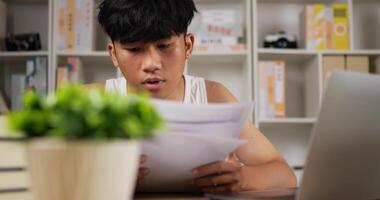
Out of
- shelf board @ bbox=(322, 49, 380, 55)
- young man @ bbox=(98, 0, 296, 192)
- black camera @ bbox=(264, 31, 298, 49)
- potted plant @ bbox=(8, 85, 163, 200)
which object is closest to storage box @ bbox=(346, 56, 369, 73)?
shelf board @ bbox=(322, 49, 380, 55)

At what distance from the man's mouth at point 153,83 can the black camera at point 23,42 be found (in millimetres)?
1827

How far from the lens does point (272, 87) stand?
281 cm

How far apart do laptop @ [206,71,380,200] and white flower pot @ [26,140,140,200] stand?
356 millimetres

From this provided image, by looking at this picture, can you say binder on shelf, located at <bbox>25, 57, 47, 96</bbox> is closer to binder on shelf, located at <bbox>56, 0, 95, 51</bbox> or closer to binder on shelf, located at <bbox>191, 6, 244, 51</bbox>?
binder on shelf, located at <bbox>56, 0, 95, 51</bbox>

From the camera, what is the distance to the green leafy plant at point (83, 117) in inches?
14.6

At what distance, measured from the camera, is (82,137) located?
0.38 metres

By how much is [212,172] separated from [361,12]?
2.67 metres

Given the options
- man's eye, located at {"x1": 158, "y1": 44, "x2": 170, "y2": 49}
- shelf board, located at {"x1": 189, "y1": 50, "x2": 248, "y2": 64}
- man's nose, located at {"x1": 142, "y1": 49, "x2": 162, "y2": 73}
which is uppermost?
shelf board, located at {"x1": 189, "y1": 50, "x2": 248, "y2": 64}

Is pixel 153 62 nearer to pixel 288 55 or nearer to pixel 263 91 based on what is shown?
pixel 263 91

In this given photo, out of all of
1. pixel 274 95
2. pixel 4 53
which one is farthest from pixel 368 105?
pixel 4 53

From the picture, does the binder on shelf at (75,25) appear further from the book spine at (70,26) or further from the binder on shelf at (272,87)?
the binder on shelf at (272,87)

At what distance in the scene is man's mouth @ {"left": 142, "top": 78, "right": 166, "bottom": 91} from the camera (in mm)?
1284

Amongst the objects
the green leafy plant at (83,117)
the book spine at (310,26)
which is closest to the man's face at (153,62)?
the green leafy plant at (83,117)

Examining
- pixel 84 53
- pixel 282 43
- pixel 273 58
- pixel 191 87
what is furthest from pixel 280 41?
pixel 191 87
